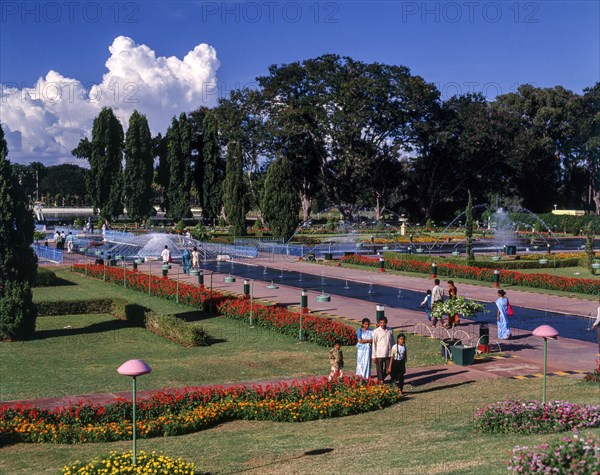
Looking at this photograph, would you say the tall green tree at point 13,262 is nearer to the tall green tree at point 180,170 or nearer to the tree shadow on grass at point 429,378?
the tree shadow on grass at point 429,378

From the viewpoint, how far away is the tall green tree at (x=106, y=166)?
249 ft

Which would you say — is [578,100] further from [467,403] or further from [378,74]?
[467,403]

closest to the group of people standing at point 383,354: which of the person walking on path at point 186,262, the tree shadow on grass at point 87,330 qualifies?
the tree shadow on grass at point 87,330

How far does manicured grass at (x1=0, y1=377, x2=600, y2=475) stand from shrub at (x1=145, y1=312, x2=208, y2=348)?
7.53 metres

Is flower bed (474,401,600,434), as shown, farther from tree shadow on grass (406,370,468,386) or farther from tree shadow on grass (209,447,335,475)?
tree shadow on grass (406,370,468,386)

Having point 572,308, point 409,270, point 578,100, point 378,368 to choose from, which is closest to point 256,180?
point 578,100

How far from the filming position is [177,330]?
20.7 metres

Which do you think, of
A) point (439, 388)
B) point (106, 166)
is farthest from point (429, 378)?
point (106, 166)

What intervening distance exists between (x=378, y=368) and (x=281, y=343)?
19.4 feet

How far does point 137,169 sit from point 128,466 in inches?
2725

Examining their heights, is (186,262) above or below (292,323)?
above

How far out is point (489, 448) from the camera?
31.2 ft

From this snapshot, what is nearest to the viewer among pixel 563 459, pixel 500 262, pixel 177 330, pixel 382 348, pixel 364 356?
pixel 563 459

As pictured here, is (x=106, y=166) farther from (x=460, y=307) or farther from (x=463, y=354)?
(x=463, y=354)
